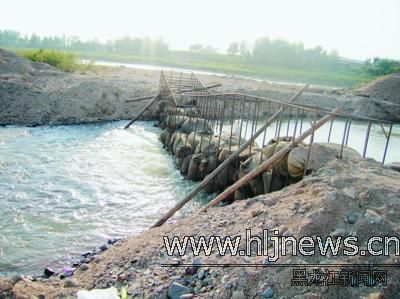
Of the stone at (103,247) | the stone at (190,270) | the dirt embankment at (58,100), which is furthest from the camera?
the dirt embankment at (58,100)

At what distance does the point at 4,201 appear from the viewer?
859 cm

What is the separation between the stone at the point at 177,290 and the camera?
4.08m

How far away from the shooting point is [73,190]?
9625 millimetres

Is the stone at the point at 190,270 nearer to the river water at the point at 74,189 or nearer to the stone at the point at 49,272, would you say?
the stone at the point at 49,272

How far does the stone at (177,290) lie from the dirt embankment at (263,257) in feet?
0.04

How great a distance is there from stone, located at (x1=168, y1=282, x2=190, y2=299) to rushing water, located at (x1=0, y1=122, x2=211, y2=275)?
3003 mm

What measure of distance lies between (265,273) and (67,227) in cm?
494

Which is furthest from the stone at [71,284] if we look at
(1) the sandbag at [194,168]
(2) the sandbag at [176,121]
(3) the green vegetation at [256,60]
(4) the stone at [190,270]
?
(3) the green vegetation at [256,60]

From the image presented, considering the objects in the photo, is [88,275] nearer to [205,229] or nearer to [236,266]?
[205,229]

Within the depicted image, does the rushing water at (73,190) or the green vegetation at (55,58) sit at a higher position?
the green vegetation at (55,58)

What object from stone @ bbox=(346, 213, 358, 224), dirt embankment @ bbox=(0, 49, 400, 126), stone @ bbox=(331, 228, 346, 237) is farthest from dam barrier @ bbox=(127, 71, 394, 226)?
dirt embankment @ bbox=(0, 49, 400, 126)

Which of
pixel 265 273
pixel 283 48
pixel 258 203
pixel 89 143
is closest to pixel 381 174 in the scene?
pixel 258 203

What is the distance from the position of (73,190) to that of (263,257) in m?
6.82

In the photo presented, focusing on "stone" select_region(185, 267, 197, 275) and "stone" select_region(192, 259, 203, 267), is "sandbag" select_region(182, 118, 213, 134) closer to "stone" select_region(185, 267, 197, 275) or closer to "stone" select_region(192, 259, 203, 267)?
"stone" select_region(192, 259, 203, 267)
